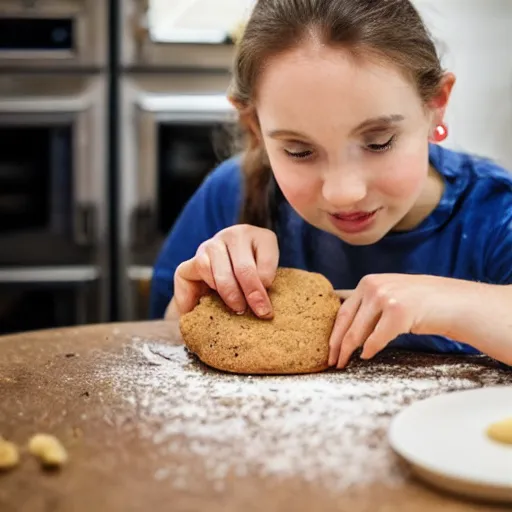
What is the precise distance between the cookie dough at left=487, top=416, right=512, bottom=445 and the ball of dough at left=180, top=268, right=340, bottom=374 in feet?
0.84

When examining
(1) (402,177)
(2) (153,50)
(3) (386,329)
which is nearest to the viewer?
(3) (386,329)

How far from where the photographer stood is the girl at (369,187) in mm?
778

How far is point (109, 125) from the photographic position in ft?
5.99

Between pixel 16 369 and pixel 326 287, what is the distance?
1.13 ft

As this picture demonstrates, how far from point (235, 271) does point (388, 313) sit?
184 mm

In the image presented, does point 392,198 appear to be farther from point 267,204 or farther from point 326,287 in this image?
point 267,204

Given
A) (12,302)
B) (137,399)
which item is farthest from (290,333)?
(12,302)

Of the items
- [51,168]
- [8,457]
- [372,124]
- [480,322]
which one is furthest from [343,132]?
[51,168]

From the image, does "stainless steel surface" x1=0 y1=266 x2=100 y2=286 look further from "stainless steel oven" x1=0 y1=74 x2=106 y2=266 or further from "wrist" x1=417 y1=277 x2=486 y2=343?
"wrist" x1=417 y1=277 x2=486 y2=343

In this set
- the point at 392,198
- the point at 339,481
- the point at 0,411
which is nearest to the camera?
the point at 339,481

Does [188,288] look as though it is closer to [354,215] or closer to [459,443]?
[354,215]

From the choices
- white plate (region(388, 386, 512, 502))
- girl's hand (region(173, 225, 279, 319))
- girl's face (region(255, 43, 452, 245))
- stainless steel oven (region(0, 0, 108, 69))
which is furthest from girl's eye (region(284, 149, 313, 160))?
stainless steel oven (region(0, 0, 108, 69))

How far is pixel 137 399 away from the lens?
0.66 m

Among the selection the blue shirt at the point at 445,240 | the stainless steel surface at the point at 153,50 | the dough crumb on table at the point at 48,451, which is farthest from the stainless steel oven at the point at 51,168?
the dough crumb on table at the point at 48,451
